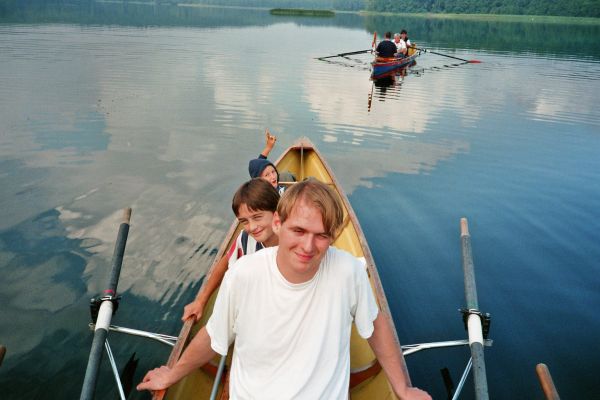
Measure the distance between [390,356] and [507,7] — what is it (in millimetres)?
138490

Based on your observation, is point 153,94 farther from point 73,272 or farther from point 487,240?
point 487,240

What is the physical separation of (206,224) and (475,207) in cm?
599

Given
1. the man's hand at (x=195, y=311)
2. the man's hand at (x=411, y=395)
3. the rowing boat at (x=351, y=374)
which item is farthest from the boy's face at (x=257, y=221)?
the man's hand at (x=411, y=395)

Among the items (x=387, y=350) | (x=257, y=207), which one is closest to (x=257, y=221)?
(x=257, y=207)

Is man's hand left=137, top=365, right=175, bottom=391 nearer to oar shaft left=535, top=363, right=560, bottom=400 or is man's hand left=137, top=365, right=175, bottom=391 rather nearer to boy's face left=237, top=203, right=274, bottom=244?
boy's face left=237, top=203, right=274, bottom=244

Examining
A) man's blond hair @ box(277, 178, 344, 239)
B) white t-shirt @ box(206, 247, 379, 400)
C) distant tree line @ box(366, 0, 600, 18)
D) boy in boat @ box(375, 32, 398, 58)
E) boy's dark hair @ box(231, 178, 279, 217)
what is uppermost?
distant tree line @ box(366, 0, 600, 18)

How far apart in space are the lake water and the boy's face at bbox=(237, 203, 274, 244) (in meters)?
2.88

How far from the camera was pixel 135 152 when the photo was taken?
1266 centimetres

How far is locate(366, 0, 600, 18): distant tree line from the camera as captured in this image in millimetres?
105500

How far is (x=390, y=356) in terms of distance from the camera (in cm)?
290

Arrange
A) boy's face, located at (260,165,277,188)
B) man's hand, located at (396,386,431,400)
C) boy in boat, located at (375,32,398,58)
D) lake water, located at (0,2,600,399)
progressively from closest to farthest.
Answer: man's hand, located at (396,386,431,400) < boy's face, located at (260,165,277,188) < lake water, located at (0,2,600,399) < boy in boat, located at (375,32,398,58)

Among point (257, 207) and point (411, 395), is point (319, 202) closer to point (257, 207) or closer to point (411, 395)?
point (257, 207)

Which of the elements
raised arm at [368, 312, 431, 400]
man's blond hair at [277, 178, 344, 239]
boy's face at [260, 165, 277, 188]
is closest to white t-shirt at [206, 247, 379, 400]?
raised arm at [368, 312, 431, 400]

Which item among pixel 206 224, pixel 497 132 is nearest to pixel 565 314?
pixel 206 224
